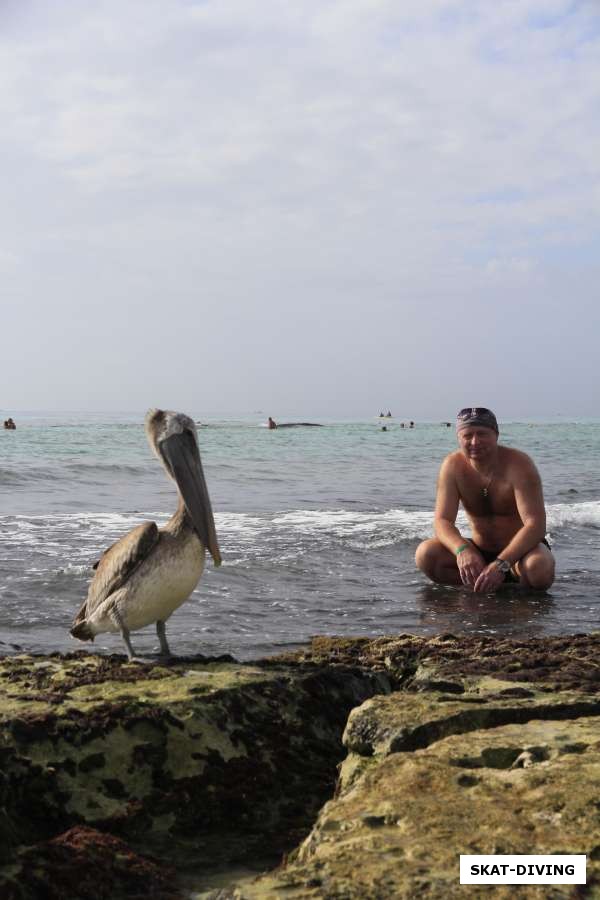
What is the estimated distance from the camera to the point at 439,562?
7.77 meters

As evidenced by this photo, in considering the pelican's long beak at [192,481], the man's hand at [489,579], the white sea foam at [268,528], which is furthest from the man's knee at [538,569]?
the pelican's long beak at [192,481]

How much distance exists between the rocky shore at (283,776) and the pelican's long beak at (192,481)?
62 centimetres

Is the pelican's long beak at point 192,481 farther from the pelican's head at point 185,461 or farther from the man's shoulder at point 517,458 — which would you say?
the man's shoulder at point 517,458

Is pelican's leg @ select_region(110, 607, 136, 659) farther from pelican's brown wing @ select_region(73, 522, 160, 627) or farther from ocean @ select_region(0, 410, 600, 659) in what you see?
ocean @ select_region(0, 410, 600, 659)

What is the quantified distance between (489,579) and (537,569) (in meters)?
0.45

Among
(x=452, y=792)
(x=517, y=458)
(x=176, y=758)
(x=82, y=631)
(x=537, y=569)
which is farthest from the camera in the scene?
(x=517, y=458)

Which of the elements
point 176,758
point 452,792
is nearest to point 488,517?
point 176,758

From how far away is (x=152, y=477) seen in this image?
20.6 m

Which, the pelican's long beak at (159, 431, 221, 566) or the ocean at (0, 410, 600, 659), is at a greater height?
the pelican's long beak at (159, 431, 221, 566)

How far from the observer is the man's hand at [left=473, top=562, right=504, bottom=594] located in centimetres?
709

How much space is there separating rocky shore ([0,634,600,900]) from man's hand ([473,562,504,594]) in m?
3.40

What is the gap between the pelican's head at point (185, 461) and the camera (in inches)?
161

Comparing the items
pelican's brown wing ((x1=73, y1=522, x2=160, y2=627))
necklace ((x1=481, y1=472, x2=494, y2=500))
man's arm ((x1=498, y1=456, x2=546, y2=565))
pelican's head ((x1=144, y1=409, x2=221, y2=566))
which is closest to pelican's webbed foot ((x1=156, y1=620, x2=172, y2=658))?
pelican's brown wing ((x1=73, y1=522, x2=160, y2=627))

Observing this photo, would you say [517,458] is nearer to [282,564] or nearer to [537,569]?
[537,569]
